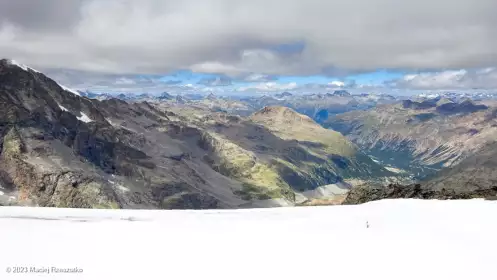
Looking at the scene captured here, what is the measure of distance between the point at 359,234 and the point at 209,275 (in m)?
2.59

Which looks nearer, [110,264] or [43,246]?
[110,264]

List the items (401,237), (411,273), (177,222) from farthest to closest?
(177,222), (401,237), (411,273)

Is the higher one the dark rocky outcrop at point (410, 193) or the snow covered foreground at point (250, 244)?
the snow covered foreground at point (250, 244)

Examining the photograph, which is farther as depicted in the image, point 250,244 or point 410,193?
point 410,193

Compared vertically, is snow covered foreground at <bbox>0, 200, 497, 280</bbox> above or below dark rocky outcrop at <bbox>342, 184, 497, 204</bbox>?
above

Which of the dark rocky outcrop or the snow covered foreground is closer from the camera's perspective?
the snow covered foreground

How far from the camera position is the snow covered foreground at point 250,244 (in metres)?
5.71

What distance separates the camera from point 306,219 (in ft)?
26.7

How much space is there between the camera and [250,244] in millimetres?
6586

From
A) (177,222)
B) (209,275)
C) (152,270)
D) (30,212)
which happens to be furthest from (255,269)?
(30,212)

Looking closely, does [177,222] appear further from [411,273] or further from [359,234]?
[411,273]

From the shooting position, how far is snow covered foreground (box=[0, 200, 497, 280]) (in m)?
5.71

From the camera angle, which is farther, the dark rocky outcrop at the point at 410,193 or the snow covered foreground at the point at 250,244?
the dark rocky outcrop at the point at 410,193

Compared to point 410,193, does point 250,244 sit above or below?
above
